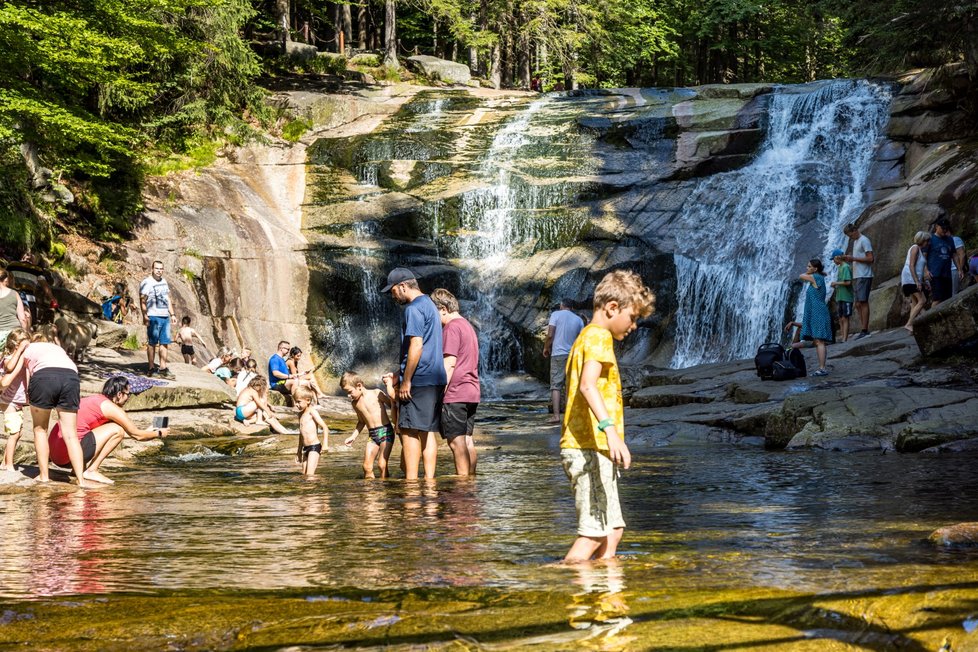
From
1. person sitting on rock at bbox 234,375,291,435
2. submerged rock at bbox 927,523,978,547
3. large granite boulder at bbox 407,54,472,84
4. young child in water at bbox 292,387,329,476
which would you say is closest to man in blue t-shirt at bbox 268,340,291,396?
person sitting on rock at bbox 234,375,291,435

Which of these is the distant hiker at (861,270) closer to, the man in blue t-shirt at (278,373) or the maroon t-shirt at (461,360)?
the maroon t-shirt at (461,360)

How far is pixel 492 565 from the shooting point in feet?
17.2

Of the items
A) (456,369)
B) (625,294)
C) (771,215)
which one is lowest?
(456,369)

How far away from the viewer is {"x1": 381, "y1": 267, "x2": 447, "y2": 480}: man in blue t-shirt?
8.52m

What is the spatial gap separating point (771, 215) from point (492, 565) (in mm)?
21291

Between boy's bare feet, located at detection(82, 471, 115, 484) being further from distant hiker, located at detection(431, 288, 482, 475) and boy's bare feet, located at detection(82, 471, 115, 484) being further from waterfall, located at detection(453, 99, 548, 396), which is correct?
waterfall, located at detection(453, 99, 548, 396)

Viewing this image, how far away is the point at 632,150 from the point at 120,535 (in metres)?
23.5

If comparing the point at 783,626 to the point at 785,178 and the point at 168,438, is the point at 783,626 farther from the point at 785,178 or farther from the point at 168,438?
the point at 785,178

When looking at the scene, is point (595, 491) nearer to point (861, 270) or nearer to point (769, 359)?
point (769, 359)

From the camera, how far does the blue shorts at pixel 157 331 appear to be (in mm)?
18766

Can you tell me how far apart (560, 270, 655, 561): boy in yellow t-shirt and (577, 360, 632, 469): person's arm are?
48mm

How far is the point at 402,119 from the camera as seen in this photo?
31438 millimetres

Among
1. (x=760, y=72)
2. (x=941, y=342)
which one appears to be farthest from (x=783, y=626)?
(x=760, y=72)

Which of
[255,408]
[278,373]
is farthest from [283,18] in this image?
[255,408]
